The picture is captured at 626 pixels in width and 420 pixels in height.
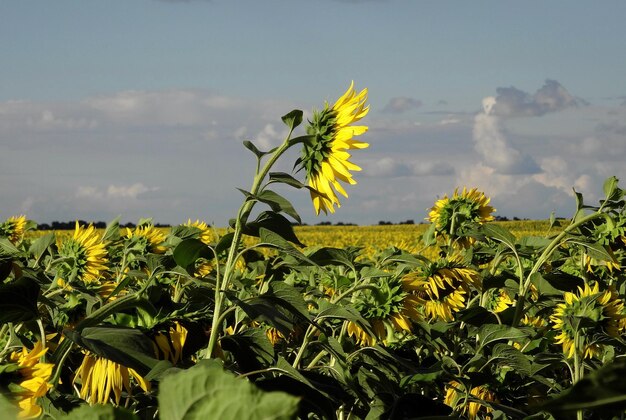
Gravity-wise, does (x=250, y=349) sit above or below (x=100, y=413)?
below

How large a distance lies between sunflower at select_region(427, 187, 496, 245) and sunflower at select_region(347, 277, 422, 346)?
126 cm

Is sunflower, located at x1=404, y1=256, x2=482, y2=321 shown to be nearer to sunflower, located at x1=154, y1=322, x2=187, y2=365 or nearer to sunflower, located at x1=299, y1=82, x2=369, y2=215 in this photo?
sunflower, located at x1=299, y1=82, x2=369, y2=215

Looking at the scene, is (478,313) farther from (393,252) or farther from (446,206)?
(446,206)

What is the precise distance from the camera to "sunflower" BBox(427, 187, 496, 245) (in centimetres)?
400

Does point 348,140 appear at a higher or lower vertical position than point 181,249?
higher

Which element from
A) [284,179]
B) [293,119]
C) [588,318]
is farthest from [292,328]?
[588,318]

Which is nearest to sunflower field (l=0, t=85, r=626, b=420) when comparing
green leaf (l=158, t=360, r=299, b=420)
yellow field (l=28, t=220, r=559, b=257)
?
green leaf (l=158, t=360, r=299, b=420)

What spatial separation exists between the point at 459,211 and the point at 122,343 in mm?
2864

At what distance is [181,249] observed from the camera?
80.1 inches

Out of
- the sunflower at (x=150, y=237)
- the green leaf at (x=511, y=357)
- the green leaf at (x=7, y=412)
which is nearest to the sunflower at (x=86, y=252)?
the sunflower at (x=150, y=237)

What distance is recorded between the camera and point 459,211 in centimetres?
403

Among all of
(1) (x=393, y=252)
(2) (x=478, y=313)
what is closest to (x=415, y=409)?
(2) (x=478, y=313)

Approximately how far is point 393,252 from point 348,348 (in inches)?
25.7

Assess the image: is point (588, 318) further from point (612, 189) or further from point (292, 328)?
point (292, 328)
